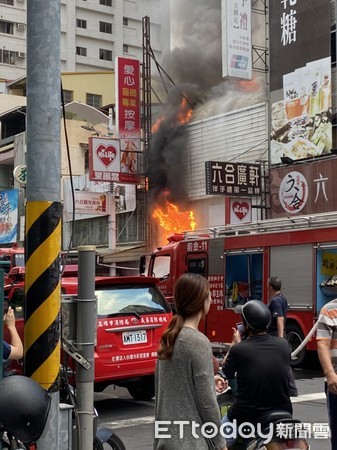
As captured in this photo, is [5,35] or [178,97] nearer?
[178,97]

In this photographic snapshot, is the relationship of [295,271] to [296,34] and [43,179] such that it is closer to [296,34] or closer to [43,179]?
[43,179]

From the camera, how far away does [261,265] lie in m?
15.2

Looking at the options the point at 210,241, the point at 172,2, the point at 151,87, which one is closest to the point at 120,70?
the point at 151,87

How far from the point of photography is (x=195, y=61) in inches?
1121

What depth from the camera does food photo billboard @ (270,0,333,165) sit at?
2125cm

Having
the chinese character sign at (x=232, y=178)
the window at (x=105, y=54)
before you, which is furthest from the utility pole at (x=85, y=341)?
the window at (x=105, y=54)

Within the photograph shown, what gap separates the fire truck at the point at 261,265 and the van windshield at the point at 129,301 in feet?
10.2

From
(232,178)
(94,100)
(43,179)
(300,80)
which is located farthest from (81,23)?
(43,179)

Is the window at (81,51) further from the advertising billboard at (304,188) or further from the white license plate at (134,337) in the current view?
the white license plate at (134,337)

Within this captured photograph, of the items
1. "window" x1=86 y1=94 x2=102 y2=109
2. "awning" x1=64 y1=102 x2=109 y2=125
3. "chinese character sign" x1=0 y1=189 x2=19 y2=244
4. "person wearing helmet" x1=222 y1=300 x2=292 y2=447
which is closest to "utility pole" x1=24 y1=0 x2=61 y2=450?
"person wearing helmet" x1=222 y1=300 x2=292 y2=447

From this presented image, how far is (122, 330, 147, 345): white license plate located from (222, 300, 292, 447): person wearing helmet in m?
4.28

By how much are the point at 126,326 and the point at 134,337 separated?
0.19 m

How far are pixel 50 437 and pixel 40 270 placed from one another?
3.51ft

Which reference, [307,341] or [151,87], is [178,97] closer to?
[151,87]
